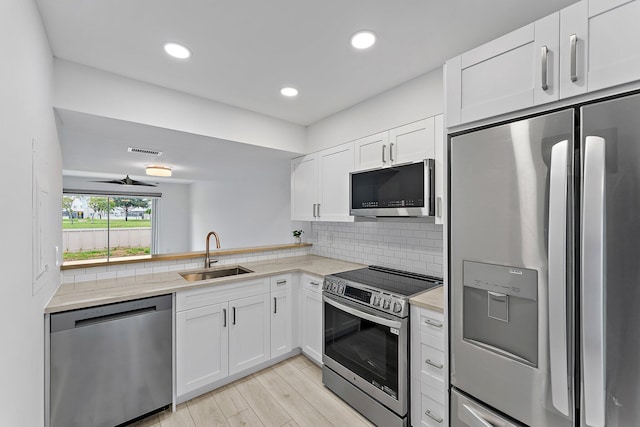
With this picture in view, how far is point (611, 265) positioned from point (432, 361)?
43.2 inches

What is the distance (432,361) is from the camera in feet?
5.57

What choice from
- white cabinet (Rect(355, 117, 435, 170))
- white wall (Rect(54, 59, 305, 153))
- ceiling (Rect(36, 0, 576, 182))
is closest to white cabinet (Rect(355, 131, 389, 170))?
white cabinet (Rect(355, 117, 435, 170))

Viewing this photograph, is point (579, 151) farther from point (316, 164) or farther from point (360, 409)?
point (316, 164)

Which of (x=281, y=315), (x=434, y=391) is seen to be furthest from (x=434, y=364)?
(x=281, y=315)

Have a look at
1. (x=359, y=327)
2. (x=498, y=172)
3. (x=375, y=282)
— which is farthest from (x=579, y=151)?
(x=359, y=327)

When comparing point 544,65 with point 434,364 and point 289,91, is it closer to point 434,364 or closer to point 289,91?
point 434,364

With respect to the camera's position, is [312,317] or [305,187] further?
[305,187]

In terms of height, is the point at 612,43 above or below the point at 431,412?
above

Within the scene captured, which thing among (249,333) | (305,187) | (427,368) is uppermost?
(305,187)

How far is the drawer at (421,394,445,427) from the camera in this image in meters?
1.66

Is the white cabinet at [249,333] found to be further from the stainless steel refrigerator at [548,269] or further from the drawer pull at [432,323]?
the stainless steel refrigerator at [548,269]

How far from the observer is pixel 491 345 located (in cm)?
123

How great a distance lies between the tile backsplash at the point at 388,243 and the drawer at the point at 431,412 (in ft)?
3.12

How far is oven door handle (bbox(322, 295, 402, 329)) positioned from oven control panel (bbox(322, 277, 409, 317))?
62 millimetres
